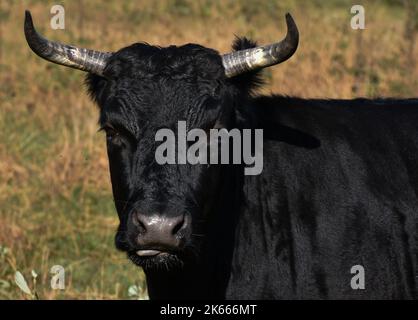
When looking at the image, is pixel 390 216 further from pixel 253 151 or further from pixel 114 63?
pixel 114 63

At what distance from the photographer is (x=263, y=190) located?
662 cm

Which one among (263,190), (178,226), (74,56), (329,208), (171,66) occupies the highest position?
(74,56)

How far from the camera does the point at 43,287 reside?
28.1 ft

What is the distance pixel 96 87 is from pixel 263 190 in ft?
3.87

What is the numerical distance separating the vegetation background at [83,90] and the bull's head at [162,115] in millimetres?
1826

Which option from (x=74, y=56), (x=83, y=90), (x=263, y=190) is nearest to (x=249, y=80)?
(x=263, y=190)

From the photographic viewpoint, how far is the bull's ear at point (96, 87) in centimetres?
670

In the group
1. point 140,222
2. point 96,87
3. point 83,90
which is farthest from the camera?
point 83,90

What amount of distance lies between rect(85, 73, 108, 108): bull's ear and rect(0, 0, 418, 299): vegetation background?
1664 millimetres

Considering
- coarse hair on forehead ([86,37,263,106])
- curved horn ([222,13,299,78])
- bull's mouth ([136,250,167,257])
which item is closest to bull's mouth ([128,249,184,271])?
bull's mouth ([136,250,167,257])

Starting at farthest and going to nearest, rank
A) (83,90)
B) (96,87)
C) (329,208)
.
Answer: (83,90)
(96,87)
(329,208)

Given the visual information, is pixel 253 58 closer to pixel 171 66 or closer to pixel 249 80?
pixel 249 80

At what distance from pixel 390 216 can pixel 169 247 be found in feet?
5.02

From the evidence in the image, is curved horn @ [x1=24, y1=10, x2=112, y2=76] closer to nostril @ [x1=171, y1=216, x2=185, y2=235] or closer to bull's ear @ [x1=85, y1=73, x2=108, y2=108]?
bull's ear @ [x1=85, y1=73, x2=108, y2=108]
